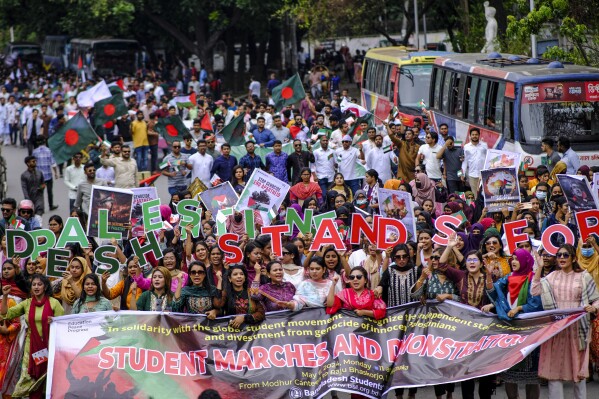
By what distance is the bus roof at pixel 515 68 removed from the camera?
17.5 m

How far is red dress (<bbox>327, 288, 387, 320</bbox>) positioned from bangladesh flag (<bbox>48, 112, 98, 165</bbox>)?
903cm

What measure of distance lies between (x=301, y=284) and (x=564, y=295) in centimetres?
211

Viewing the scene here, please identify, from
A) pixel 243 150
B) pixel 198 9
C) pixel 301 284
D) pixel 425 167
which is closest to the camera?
pixel 301 284

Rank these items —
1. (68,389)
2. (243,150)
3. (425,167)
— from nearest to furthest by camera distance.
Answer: (68,389) < (425,167) < (243,150)

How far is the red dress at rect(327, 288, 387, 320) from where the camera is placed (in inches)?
380

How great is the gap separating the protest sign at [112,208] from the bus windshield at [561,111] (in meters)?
6.89

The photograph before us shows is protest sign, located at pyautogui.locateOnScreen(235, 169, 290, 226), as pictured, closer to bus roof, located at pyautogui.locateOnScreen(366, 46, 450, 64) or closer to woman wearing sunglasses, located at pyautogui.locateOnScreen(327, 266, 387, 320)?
woman wearing sunglasses, located at pyautogui.locateOnScreen(327, 266, 387, 320)

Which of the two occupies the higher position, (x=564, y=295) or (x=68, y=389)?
(x=564, y=295)

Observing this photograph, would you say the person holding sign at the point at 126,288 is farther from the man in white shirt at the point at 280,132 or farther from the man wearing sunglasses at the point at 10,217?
the man in white shirt at the point at 280,132

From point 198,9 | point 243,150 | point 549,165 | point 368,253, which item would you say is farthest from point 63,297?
point 198,9

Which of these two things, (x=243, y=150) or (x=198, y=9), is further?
(x=198, y=9)

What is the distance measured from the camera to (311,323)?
384 inches

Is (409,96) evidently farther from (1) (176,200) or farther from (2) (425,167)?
(1) (176,200)

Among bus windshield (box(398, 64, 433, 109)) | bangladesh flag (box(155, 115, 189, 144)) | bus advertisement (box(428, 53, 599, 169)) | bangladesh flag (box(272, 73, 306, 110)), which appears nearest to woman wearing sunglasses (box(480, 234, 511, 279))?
bus advertisement (box(428, 53, 599, 169))
